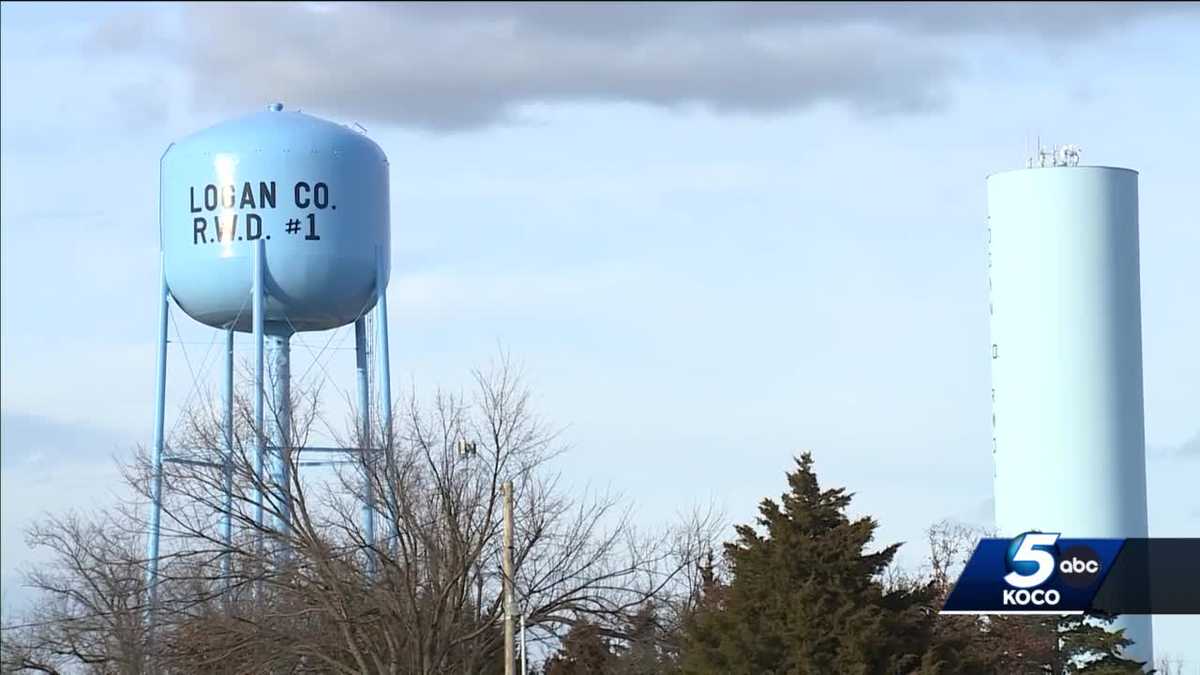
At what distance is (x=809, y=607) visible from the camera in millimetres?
33312

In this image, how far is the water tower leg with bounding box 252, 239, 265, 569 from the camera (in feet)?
107

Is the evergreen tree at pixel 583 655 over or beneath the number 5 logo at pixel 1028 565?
beneath

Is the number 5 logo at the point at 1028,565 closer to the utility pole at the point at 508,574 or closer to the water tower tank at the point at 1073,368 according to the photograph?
the utility pole at the point at 508,574

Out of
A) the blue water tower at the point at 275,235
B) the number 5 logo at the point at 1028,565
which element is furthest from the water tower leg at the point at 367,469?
the number 5 logo at the point at 1028,565

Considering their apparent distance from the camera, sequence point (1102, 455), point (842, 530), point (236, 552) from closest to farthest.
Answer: point (236, 552)
point (842, 530)
point (1102, 455)

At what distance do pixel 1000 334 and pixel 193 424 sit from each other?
28.2 metres

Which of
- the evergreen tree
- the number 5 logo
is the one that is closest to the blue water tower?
the evergreen tree

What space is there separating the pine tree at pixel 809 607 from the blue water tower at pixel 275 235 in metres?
7.46

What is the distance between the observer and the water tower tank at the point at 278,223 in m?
37.5

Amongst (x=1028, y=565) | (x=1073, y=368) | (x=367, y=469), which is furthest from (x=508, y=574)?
(x=1073, y=368)

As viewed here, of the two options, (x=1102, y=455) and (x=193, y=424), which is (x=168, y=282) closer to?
(x=193, y=424)

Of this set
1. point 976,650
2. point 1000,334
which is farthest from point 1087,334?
point 976,650

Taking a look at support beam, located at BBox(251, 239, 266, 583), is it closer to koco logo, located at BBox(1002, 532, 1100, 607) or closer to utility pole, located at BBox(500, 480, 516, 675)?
utility pole, located at BBox(500, 480, 516, 675)

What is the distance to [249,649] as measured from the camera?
32.2 meters
